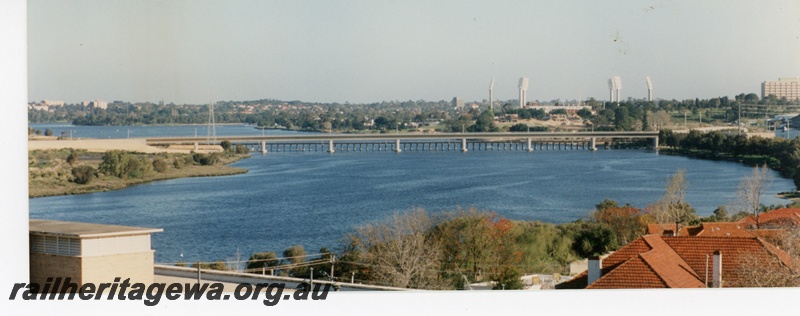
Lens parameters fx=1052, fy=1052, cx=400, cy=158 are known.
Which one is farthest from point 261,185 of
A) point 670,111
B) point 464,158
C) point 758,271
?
point 670,111

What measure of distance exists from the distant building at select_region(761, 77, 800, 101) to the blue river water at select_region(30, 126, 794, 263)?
2.24 metres

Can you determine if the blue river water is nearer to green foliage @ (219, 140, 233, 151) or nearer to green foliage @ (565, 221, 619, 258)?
green foliage @ (219, 140, 233, 151)

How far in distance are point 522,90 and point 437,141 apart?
17.4 feet

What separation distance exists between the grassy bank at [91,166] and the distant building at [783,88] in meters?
11.6

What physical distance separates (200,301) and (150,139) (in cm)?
1624

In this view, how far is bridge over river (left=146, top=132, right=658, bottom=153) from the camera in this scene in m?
24.5

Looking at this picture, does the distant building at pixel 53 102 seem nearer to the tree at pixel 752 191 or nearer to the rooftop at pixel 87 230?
the tree at pixel 752 191

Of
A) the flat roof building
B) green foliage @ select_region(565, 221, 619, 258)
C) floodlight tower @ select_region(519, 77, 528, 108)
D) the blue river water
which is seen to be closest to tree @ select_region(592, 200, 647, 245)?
green foliage @ select_region(565, 221, 619, 258)

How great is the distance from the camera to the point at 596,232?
36.2ft

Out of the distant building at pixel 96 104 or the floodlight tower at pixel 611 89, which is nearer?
the distant building at pixel 96 104

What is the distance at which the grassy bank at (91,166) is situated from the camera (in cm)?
1688

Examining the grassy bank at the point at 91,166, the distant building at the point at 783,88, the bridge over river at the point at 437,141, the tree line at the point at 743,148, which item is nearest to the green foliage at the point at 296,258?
the grassy bank at the point at 91,166

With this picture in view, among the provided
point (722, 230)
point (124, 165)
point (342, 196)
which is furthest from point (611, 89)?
point (722, 230)

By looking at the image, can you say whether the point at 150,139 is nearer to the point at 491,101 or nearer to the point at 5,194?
the point at 491,101
